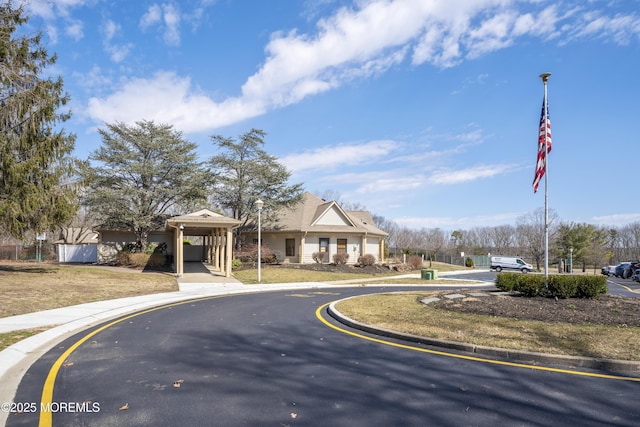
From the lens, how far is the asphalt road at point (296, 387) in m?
4.50

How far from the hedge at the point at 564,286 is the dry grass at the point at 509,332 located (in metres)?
4.11

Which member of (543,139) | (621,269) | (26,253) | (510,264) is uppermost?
(543,139)

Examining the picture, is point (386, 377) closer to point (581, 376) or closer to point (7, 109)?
point (581, 376)

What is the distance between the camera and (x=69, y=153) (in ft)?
70.7

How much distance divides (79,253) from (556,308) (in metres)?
41.7

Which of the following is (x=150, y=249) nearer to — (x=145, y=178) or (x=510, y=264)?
(x=145, y=178)

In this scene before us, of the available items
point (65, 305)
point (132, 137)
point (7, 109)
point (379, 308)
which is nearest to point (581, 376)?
point (379, 308)

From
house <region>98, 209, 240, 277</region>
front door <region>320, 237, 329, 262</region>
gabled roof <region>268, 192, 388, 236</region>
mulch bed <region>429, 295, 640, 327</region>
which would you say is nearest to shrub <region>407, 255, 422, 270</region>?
gabled roof <region>268, 192, 388, 236</region>

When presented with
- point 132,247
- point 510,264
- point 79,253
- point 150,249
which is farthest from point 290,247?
point 510,264

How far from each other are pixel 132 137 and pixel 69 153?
12.5 meters

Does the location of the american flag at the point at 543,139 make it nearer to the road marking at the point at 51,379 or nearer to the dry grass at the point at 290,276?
the road marking at the point at 51,379

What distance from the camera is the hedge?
13.0 m

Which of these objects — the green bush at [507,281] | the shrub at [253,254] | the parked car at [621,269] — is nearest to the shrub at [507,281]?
the green bush at [507,281]

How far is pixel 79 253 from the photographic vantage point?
39.9m
